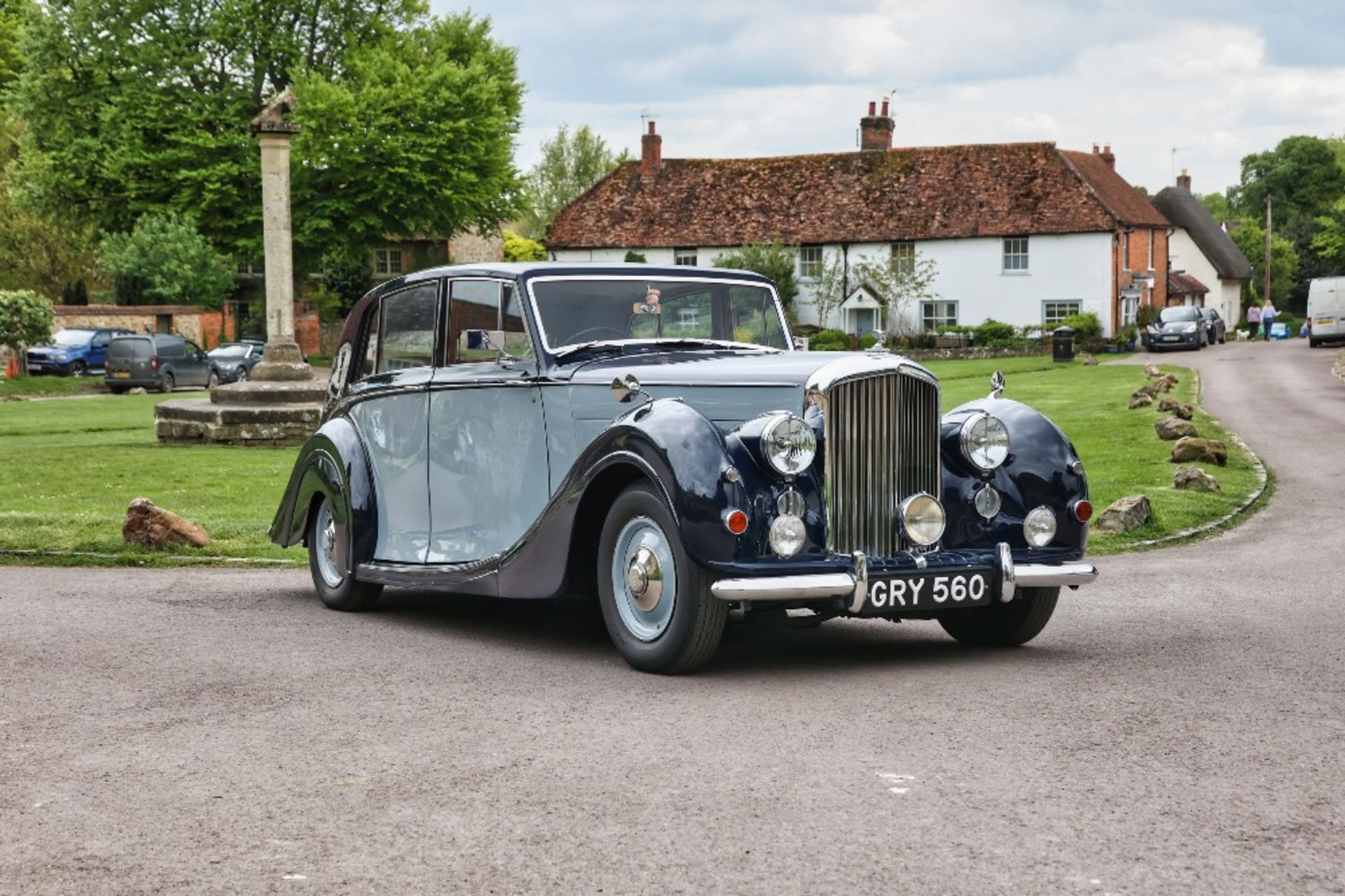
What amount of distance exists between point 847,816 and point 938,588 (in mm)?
2647

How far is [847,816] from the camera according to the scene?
16.3ft

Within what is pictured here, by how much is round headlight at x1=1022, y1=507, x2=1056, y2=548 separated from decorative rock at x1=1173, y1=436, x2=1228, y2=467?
1227 cm

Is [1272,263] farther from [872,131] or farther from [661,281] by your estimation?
[661,281]

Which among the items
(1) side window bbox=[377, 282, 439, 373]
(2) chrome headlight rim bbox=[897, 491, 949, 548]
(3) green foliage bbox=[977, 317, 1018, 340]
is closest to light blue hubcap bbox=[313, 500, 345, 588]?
(1) side window bbox=[377, 282, 439, 373]

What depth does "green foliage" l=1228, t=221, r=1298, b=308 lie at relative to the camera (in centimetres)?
10794

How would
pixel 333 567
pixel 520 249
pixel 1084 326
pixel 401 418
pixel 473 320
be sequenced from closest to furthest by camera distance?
pixel 473 320 → pixel 401 418 → pixel 333 567 → pixel 1084 326 → pixel 520 249

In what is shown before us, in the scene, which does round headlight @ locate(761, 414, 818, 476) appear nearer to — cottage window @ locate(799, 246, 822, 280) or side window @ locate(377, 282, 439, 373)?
side window @ locate(377, 282, 439, 373)

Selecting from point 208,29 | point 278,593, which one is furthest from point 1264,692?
point 208,29

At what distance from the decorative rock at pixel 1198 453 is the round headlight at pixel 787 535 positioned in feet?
44.3

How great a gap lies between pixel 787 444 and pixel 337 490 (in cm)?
372

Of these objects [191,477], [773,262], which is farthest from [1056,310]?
[191,477]

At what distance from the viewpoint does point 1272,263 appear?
108 m

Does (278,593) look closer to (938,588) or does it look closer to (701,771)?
(938,588)

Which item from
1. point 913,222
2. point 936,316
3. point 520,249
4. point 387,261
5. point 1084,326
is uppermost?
point 520,249
